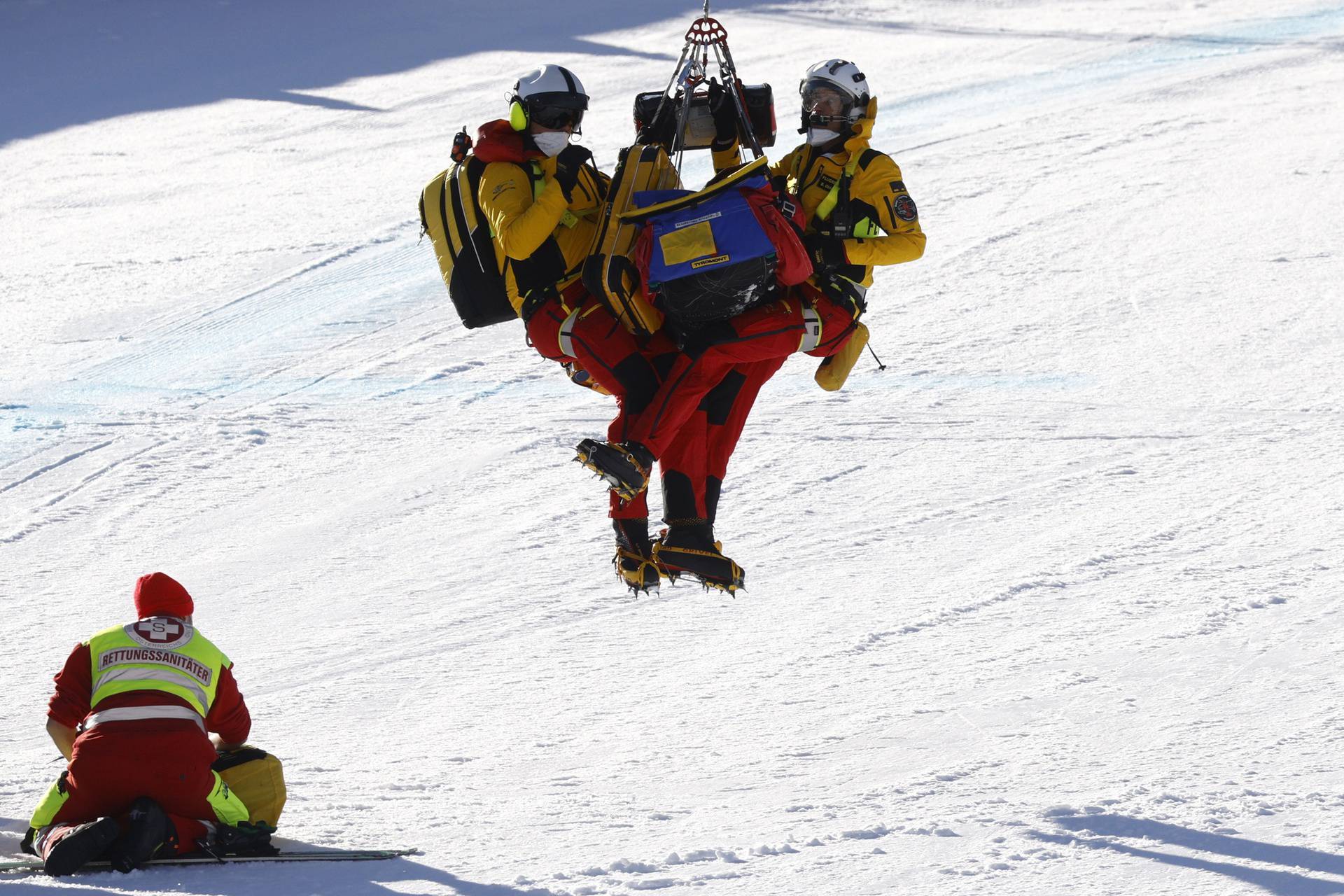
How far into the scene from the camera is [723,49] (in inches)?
251

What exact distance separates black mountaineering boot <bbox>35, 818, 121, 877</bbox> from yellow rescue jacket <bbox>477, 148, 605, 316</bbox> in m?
2.61

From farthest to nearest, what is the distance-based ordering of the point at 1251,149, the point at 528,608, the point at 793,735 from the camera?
the point at 1251,149 < the point at 528,608 < the point at 793,735

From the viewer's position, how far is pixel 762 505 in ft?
37.2

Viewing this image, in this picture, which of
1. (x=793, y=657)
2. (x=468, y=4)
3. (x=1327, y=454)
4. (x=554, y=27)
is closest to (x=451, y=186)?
(x=793, y=657)

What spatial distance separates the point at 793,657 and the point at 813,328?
3061mm

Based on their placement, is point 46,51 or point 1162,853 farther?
point 46,51

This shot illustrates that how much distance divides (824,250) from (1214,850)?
2.95 meters

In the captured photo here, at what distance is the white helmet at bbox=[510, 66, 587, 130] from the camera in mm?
6398

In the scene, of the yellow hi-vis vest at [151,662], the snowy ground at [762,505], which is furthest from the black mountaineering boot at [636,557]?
the yellow hi-vis vest at [151,662]

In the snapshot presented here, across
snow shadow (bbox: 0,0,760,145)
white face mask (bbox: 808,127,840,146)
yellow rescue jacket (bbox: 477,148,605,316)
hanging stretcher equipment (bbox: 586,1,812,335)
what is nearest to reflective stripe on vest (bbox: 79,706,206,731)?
yellow rescue jacket (bbox: 477,148,605,316)

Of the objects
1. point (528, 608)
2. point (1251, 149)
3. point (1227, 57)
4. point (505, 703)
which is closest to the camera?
point (505, 703)

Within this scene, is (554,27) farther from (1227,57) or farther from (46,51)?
(1227,57)

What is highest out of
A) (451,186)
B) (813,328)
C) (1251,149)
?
(451,186)

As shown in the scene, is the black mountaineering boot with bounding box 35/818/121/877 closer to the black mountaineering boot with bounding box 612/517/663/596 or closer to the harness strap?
the black mountaineering boot with bounding box 612/517/663/596
